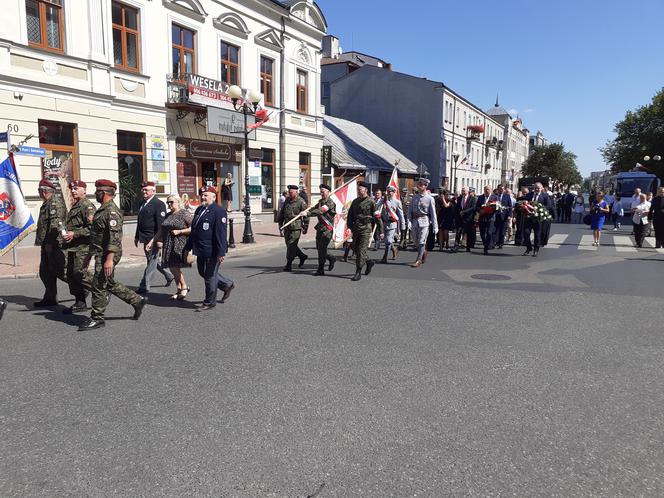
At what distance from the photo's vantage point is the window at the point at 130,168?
16.2 metres

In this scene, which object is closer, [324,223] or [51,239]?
[51,239]

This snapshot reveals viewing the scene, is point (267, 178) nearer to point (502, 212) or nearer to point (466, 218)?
point (466, 218)

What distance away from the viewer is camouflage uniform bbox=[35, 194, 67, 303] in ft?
21.1

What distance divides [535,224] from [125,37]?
545 inches

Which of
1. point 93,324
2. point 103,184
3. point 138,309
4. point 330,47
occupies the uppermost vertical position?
point 330,47

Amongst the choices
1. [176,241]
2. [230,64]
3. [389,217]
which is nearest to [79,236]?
[176,241]

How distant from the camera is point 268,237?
16703 millimetres

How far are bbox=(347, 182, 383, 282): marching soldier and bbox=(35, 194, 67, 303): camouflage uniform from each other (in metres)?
4.78

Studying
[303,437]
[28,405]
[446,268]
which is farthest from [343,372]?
[446,268]

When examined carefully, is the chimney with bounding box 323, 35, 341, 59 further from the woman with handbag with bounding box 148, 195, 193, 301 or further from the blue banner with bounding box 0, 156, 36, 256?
the blue banner with bounding box 0, 156, 36, 256

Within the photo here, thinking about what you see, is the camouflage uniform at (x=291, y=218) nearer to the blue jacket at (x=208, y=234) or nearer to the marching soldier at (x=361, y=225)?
the marching soldier at (x=361, y=225)

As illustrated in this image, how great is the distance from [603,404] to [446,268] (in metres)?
6.83

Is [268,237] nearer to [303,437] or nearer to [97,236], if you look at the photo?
[97,236]

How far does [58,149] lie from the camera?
14195 mm
